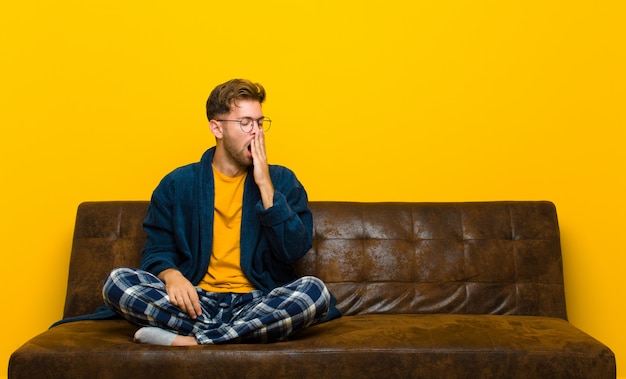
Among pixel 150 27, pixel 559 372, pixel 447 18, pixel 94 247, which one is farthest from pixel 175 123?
pixel 559 372

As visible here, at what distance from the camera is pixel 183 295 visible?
106 inches

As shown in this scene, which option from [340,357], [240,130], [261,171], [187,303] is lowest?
[340,357]

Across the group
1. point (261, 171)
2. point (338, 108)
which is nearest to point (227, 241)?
point (261, 171)

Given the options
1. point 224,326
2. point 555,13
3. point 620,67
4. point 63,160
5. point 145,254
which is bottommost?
point 224,326

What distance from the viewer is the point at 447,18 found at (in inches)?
142

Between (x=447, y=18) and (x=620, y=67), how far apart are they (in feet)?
2.49

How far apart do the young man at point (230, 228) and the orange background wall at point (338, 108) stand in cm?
48

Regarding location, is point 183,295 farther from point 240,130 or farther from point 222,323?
point 240,130

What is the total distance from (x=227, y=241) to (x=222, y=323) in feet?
1.22

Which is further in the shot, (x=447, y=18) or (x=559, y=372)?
(x=447, y=18)

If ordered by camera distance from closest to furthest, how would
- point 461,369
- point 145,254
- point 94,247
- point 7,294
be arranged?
point 461,369 → point 145,254 → point 94,247 → point 7,294

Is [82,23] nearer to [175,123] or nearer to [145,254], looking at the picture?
[175,123]

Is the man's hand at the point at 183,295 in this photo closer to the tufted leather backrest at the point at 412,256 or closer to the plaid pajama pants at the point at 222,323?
the plaid pajama pants at the point at 222,323

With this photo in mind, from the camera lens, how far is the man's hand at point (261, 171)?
294cm
